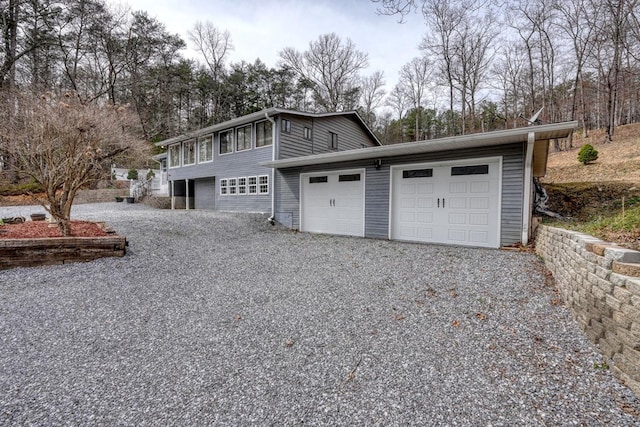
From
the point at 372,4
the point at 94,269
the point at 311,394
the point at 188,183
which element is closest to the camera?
the point at 311,394

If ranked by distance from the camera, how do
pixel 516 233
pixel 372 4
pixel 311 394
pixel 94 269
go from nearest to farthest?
1. pixel 311 394
2. pixel 372 4
3. pixel 94 269
4. pixel 516 233

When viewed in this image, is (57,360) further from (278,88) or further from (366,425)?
(278,88)

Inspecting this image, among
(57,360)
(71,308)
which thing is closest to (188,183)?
(71,308)

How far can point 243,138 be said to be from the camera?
13266 millimetres

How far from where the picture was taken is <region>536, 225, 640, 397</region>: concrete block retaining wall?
1.94 metres

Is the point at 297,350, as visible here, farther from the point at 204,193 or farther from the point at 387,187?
the point at 204,193

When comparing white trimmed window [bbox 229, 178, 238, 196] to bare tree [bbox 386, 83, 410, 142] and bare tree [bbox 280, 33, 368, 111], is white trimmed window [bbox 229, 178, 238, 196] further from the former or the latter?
bare tree [bbox 386, 83, 410, 142]

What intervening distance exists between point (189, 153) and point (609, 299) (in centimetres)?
1783

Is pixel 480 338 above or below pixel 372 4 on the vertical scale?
below

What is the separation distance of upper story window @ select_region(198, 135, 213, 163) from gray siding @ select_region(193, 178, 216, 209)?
111 cm

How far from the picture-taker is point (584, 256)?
9.11ft

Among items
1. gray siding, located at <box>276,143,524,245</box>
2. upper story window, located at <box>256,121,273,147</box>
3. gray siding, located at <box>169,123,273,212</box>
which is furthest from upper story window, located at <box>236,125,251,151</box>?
gray siding, located at <box>276,143,524,245</box>

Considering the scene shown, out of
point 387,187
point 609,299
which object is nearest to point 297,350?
point 609,299

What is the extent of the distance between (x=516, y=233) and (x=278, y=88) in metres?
22.9
